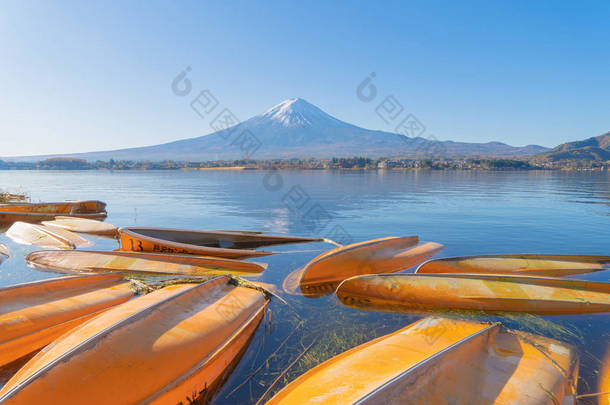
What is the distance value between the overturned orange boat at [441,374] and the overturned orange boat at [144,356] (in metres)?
1.35

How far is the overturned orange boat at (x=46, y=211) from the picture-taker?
62.2 feet

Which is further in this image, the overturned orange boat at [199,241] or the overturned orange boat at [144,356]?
the overturned orange boat at [199,241]

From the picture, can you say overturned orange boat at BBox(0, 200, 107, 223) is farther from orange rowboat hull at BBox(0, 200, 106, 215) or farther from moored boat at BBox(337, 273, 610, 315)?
moored boat at BBox(337, 273, 610, 315)

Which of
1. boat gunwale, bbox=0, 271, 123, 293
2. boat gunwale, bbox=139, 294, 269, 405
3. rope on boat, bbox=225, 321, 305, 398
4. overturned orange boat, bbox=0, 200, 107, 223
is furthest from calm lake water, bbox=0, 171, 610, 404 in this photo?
boat gunwale, bbox=0, 271, 123, 293

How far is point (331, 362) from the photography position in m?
4.51

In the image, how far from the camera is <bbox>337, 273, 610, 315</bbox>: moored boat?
23.6ft

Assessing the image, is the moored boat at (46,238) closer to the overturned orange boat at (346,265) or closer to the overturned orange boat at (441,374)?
the overturned orange boat at (346,265)

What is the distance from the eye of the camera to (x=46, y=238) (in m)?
14.2

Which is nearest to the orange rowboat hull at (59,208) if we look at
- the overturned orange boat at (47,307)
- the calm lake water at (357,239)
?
the calm lake water at (357,239)

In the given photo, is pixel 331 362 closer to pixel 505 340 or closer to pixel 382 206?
pixel 505 340

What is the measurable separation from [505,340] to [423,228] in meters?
14.9

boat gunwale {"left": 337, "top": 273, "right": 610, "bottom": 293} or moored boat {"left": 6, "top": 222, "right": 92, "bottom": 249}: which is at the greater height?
moored boat {"left": 6, "top": 222, "right": 92, "bottom": 249}

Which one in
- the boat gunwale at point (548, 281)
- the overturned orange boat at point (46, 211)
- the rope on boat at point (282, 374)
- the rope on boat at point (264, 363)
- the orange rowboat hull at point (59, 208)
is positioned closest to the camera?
the rope on boat at point (282, 374)

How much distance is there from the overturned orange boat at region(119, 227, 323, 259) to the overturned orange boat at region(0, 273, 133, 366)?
3.28m
